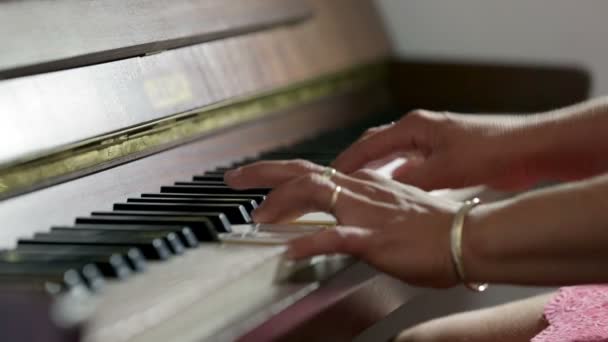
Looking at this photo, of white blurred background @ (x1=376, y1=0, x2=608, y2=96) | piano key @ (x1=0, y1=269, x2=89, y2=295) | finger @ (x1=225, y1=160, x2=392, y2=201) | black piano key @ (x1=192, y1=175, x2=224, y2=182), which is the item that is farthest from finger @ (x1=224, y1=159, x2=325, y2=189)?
white blurred background @ (x1=376, y1=0, x2=608, y2=96)

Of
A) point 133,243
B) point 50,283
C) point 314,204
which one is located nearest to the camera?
point 50,283

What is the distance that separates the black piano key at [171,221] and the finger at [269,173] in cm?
9

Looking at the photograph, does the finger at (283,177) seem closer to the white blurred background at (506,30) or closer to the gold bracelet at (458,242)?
the gold bracelet at (458,242)

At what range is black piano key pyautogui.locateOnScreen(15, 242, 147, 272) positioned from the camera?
80 centimetres

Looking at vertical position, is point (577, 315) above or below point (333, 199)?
below

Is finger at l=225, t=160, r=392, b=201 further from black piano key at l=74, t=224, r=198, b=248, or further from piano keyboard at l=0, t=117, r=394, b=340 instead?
black piano key at l=74, t=224, r=198, b=248

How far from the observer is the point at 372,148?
1.17 metres

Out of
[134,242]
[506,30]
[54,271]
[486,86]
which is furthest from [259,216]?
[506,30]

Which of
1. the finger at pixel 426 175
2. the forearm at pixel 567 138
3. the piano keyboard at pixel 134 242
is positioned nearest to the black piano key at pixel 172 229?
the piano keyboard at pixel 134 242

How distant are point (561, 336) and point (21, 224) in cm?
60

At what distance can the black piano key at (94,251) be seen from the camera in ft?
2.63

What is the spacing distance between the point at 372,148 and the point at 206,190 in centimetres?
21

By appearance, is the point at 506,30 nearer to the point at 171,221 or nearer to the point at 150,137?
the point at 150,137

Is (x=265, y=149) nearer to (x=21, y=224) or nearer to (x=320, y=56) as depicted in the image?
(x=320, y=56)
